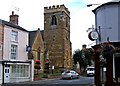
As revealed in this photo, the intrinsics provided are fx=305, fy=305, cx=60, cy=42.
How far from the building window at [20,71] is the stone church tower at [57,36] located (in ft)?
90.2

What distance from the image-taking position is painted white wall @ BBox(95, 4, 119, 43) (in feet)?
68.9

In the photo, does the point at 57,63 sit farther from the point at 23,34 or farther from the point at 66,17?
the point at 23,34

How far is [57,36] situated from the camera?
79812mm

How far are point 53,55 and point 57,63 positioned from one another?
8.46 feet

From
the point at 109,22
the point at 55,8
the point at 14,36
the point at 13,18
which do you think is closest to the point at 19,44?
the point at 14,36

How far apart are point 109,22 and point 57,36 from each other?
58.6 meters

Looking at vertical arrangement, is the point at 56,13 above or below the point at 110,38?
above

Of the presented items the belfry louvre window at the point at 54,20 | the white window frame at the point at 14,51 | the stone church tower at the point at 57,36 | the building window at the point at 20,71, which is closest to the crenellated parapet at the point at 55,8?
the stone church tower at the point at 57,36

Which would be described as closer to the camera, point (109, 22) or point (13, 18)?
point (109, 22)

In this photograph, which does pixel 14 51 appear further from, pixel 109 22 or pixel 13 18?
pixel 109 22

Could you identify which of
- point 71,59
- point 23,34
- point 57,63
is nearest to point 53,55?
point 57,63

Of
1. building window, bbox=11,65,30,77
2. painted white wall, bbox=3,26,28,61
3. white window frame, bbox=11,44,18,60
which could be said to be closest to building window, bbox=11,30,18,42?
painted white wall, bbox=3,26,28,61

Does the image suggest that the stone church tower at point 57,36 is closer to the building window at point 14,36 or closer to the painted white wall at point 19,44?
the painted white wall at point 19,44

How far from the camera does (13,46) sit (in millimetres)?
47969
